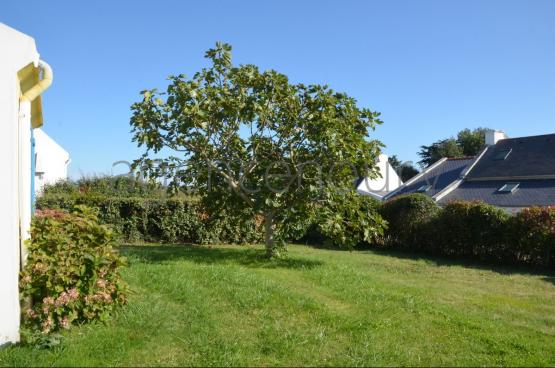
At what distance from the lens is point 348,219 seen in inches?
431

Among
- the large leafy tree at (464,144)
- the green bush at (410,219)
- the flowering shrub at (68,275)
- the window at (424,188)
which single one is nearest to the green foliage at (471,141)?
the large leafy tree at (464,144)

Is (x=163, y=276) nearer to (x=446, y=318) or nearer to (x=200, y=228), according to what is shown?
(x=446, y=318)

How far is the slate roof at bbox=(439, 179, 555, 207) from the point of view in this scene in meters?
23.1

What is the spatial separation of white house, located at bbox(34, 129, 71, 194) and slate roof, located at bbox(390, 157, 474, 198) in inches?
839

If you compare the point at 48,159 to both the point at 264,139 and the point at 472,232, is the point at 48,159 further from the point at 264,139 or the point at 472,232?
the point at 472,232

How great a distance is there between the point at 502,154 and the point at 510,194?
5.39 m

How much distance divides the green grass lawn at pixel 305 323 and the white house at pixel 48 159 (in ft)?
60.9

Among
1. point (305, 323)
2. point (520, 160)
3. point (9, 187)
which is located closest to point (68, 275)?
point (9, 187)

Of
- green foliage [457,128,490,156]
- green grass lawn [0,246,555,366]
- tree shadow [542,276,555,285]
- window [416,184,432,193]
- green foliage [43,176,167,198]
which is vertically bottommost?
tree shadow [542,276,555,285]

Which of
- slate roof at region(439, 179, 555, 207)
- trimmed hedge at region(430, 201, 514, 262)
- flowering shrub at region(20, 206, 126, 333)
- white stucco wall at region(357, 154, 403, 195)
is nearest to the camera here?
flowering shrub at region(20, 206, 126, 333)

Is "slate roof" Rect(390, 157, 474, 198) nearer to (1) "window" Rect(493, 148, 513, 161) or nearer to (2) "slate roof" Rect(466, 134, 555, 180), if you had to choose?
(2) "slate roof" Rect(466, 134, 555, 180)

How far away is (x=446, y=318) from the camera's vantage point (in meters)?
6.19

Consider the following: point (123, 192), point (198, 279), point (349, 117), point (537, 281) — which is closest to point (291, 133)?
point (349, 117)

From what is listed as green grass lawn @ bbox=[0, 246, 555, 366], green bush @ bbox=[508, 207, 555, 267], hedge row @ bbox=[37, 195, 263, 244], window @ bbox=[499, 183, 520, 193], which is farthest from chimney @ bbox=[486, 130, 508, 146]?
green grass lawn @ bbox=[0, 246, 555, 366]
